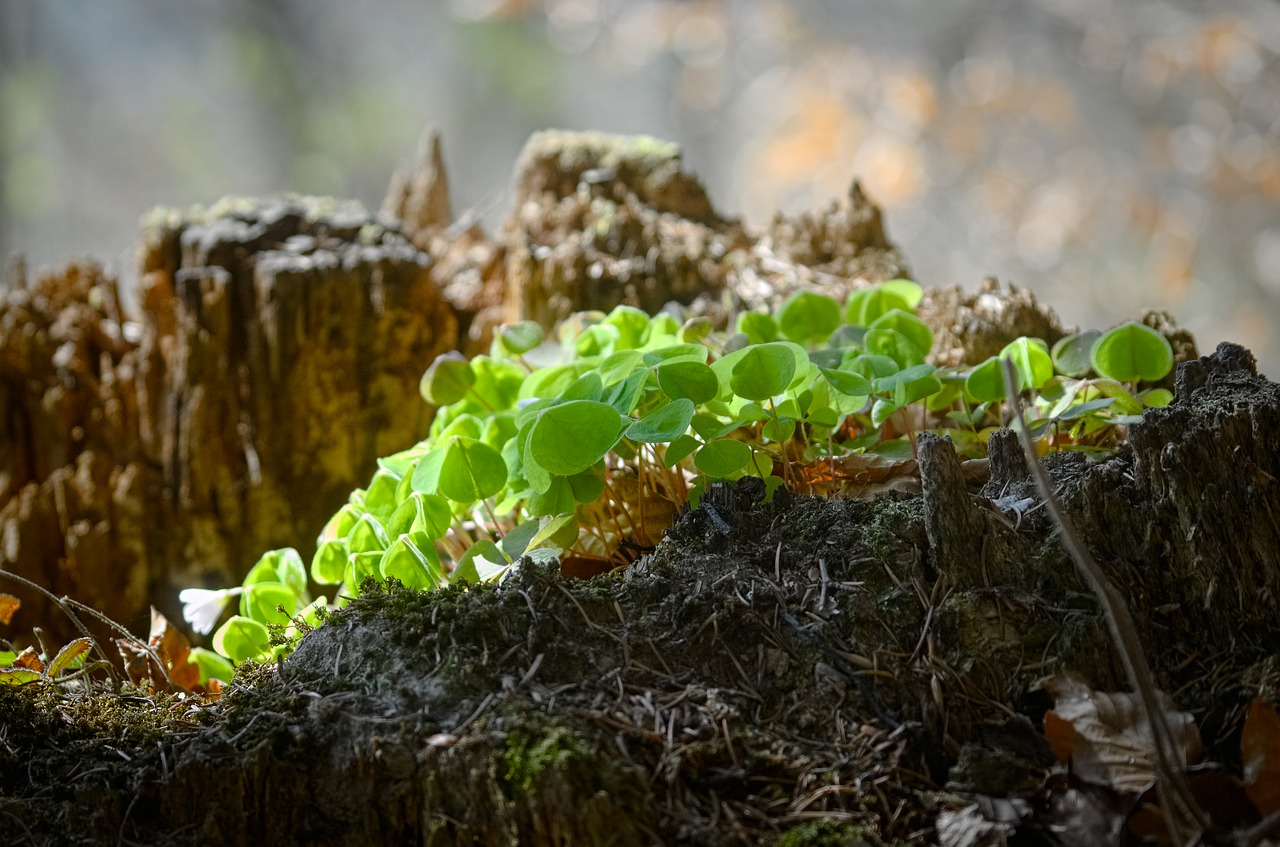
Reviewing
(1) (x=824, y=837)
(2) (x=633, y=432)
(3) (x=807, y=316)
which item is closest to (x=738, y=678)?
(1) (x=824, y=837)

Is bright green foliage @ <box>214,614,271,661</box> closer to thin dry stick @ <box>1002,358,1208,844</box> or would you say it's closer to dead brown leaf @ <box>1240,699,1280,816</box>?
thin dry stick @ <box>1002,358,1208,844</box>

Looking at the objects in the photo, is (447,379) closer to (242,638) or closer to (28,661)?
(242,638)

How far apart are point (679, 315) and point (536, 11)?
1041 cm

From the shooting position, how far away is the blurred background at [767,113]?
8.30 meters

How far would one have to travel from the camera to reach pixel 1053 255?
920 cm

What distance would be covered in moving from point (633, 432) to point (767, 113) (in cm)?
979

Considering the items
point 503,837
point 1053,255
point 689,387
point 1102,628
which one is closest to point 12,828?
point 503,837

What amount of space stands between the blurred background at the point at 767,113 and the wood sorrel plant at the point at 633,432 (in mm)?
5605

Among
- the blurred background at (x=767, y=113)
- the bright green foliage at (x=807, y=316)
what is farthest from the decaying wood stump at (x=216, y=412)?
the blurred background at (x=767, y=113)

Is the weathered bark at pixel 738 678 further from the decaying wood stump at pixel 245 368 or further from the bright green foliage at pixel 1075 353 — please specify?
the decaying wood stump at pixel 245 368

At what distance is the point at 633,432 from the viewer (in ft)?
5.03

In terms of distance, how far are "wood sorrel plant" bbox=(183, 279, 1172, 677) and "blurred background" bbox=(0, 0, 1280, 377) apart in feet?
18.4

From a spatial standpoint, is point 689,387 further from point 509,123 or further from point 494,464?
point 509,123

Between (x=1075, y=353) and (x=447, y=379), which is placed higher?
(x=447, y=379)
